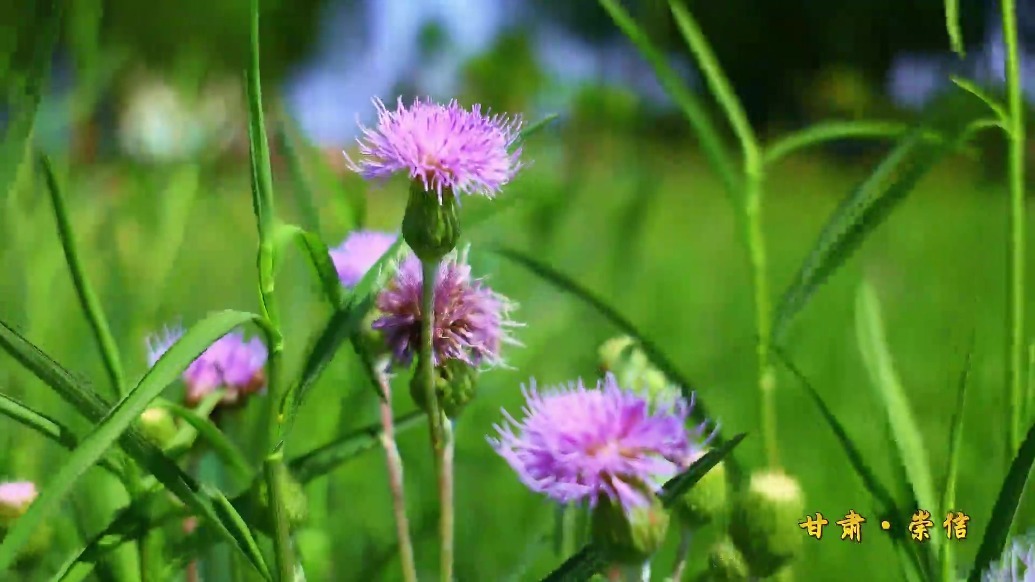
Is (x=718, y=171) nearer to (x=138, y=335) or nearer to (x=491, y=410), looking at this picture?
(x=138, y=335)

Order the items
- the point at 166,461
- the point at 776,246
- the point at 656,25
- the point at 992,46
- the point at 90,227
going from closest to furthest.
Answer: the point at 166,461 → the point at 992,46 → the point at 656,25 → the point at 90,227 → the point at 776,246

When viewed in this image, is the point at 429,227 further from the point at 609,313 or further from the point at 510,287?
the point at 510,287

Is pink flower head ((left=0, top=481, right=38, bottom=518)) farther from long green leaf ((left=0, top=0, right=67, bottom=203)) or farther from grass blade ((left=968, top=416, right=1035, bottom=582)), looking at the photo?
grass blade ((left=968, top=416, right=1035, bottom=582))

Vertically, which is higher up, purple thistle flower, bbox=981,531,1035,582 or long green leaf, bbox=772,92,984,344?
long green leaf, bbox=772,92,984,344

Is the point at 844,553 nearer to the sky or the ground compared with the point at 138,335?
nearer to the ground

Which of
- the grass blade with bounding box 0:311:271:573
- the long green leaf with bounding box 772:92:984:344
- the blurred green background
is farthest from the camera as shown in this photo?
the blurred green background

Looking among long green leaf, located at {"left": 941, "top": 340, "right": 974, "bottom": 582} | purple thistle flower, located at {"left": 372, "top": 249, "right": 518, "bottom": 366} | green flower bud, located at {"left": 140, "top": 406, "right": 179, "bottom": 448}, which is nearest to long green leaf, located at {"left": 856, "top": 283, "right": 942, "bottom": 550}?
long green leaf, located at {"left": 941, "top": 340, "right": 974, "bottom": 582}

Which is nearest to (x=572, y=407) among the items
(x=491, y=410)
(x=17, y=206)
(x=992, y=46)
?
(x=992, y=46)
